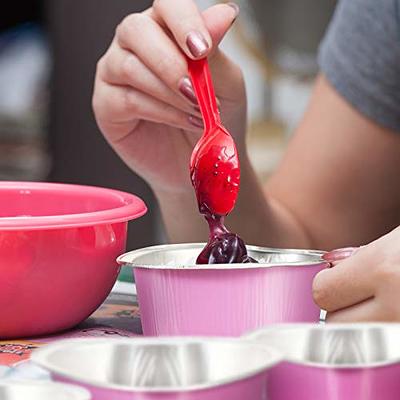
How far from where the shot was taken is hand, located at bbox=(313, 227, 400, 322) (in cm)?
50

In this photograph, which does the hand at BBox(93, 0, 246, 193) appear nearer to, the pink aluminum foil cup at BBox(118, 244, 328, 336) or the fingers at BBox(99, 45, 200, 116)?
the fingers at BBox(99, 45, 200, 116)

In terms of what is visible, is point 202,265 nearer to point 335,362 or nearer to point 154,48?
point 335,362

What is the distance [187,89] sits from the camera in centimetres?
78

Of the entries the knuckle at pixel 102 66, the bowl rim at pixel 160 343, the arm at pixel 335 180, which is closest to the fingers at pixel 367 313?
the bowl rim at pixel 160 343

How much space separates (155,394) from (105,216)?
276mm

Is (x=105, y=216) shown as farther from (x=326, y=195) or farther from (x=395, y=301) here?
(x=326, y=195)

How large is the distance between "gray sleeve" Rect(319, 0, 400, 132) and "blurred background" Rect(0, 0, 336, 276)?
0.84m

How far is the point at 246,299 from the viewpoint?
21.6 inches

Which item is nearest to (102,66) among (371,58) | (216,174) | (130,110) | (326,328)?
(130,110)

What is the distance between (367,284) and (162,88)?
1.29ft

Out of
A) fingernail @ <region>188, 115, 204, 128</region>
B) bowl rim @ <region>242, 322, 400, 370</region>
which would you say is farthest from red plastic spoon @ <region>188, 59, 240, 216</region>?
bowl rim @ <region>242, 322, 400, 370</region>

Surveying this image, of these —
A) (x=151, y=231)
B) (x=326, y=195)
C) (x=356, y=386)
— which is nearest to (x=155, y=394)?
(x=356, y=386)

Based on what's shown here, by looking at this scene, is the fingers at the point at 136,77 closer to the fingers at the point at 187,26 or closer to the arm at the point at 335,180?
the fingers at the point at 187,26

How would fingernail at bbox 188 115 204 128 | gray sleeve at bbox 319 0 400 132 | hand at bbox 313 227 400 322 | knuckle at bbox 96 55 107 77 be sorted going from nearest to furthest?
1. hand at bbox 313 227 400 322
2. fingernail at bbox 188 115 204 128
3. knuckle at bbox 96 55 107 77
4. gray sleeve at bbox 319 0 400 132
